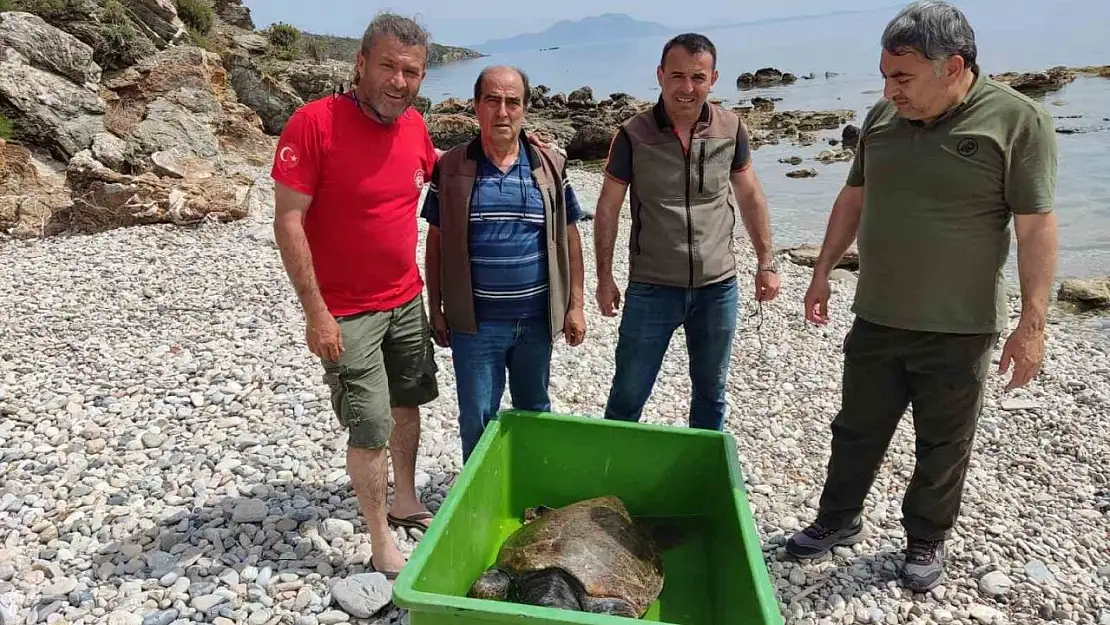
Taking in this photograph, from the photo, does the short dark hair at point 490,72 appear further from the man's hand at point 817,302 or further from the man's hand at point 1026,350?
the man's hand at point 1026,350

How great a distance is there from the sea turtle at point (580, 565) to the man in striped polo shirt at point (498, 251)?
70 centimetres

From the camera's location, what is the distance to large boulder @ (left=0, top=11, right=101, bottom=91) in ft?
34.1

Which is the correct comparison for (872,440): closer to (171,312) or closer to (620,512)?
(620,512)

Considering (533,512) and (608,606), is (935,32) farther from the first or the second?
(533,512)

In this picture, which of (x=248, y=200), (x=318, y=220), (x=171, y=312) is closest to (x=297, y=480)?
(x=318, y=220)

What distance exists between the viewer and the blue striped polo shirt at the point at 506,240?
2.97 meters

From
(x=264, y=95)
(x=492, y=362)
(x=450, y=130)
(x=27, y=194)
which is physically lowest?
(x=492, y=362)

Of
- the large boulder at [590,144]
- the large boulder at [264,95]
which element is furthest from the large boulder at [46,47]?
the large boulder at [590,144]

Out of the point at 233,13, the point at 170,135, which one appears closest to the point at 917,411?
the point at 170,135

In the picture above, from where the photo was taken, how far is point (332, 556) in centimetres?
333

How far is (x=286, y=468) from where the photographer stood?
4086mm

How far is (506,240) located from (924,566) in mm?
2408

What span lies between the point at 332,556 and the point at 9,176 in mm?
9038

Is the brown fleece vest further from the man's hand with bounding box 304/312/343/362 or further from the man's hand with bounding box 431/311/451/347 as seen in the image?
the man's hand with bounding box 304/312/343/362
